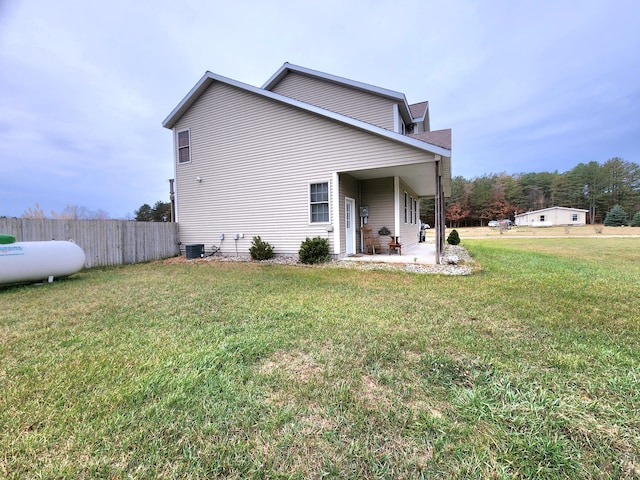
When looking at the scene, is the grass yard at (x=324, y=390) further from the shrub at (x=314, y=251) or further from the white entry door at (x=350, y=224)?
the white entry door at (x=350, y=224)

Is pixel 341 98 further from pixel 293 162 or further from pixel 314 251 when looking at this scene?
pixel 314 251

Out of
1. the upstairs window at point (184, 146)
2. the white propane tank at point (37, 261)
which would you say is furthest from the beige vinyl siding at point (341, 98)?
the white propane tank at point (37, 261)

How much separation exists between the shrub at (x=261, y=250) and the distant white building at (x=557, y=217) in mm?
55558

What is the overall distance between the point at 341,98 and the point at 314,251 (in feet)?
21.9

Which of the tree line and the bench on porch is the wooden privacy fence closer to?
the bench on porch

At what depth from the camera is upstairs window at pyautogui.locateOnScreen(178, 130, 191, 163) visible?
11398mm

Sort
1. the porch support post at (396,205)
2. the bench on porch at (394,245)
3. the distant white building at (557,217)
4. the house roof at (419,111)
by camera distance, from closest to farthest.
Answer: the bench on porch at (394,245) < the porch support post at (396,205) < the house roof at (419,111) < the distant white building at (557,217)

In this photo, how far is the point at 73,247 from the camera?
6633mm

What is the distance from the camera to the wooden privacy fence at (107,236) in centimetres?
778

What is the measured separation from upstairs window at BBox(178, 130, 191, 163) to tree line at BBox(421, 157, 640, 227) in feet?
141

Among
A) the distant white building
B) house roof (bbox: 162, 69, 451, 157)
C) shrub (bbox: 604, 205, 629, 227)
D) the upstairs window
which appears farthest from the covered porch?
the distant white building

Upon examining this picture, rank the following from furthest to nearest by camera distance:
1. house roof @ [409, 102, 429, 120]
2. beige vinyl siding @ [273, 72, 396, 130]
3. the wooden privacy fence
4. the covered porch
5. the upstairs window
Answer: house roof @ [409, 102, 429, 120] → the upstairs window → beige vinyl siding @ [273, 72, 396, 130] → the covered porch → the wooden privacy fence

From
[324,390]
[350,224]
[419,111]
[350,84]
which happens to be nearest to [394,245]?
[350,224]

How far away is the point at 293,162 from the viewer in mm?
9578
